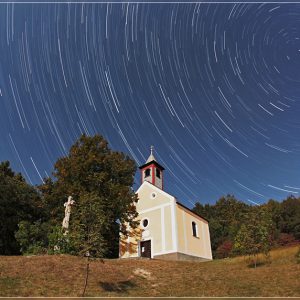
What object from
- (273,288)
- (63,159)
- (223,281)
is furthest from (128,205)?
(273,288)

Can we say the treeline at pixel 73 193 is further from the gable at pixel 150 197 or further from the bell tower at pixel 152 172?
the bell tower at pixel 152 172

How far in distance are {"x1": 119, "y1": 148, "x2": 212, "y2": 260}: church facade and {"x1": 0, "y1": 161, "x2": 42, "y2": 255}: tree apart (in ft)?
36.4

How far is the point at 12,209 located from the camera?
37.2 m

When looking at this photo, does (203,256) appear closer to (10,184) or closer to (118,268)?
(118,268)

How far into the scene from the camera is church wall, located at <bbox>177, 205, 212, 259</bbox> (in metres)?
37.3

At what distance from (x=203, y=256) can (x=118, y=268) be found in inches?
749

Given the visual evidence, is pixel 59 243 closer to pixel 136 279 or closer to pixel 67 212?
pixel 67 212

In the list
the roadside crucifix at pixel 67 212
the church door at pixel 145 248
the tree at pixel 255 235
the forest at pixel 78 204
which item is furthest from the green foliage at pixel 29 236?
the tree at pixel 255 235

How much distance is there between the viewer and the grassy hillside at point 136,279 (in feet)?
56.0

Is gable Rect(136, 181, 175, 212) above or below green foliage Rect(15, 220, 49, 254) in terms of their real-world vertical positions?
above

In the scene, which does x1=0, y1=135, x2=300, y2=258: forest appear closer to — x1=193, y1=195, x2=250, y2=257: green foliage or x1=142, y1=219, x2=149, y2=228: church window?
x1=142, y1=219, x2=149, y2=228: church window

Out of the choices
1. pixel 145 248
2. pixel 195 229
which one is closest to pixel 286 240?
pixel 195 229

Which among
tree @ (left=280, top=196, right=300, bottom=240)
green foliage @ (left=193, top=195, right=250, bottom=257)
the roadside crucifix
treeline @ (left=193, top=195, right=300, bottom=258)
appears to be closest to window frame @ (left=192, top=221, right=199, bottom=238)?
treeline @ (left=193, top=195, right=300, bottom=258)

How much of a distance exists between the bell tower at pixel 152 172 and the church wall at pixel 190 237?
614 cm
